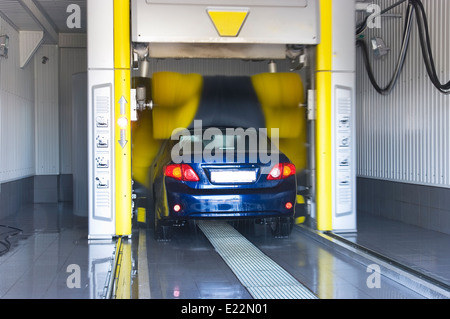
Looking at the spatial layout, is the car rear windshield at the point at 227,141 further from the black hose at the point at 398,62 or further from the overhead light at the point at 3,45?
the overhead light at the point at 3,45

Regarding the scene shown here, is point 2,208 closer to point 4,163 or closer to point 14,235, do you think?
point 4,163

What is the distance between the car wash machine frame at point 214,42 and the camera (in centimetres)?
711

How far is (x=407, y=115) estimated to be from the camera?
340 inches

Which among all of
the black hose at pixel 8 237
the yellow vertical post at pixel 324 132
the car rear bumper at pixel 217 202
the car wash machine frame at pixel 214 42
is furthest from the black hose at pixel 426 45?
the black hose at pixel 8 237

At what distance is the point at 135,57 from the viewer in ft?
24.9

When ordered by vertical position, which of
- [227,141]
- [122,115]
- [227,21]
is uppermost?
[227,21]

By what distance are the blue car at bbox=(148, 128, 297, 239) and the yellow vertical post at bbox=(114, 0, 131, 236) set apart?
1.86 feet

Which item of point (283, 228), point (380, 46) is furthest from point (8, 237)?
point (380, 46)

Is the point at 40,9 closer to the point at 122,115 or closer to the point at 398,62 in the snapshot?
the point at 122,115

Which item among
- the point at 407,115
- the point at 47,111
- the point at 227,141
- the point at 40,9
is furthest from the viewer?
the point at 47,111

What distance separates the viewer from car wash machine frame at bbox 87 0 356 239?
711cm

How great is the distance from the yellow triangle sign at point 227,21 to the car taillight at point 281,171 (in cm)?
182

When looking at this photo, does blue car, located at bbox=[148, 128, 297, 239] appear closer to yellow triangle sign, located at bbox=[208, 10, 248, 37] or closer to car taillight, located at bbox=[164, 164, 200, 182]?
car taillight, located at bbox=[164, 164, 200, 182]

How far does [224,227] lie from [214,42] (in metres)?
2.73
